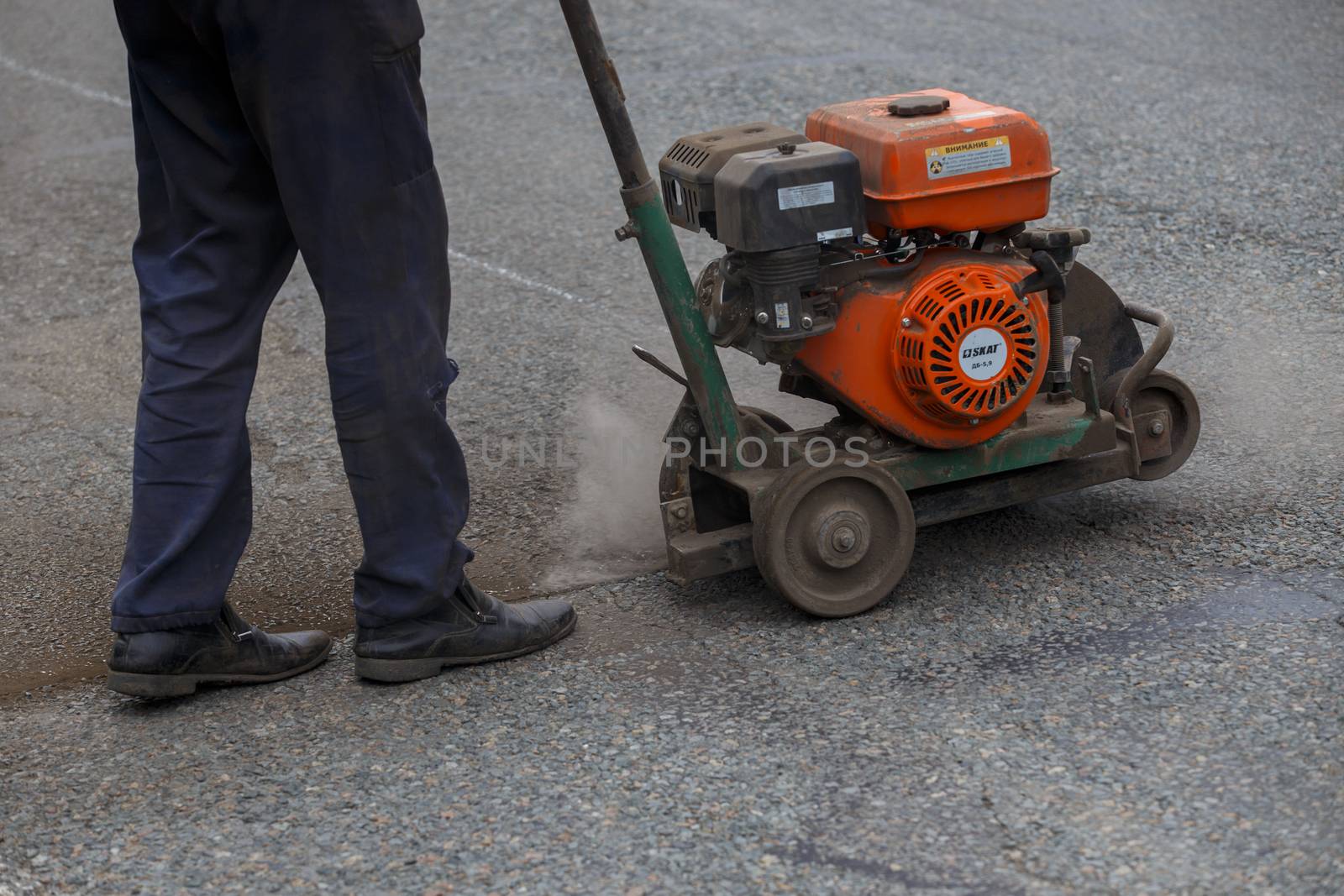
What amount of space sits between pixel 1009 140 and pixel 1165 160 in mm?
3573

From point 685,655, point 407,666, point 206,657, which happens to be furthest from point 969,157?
point 206,657

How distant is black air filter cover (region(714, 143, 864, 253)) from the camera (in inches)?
112

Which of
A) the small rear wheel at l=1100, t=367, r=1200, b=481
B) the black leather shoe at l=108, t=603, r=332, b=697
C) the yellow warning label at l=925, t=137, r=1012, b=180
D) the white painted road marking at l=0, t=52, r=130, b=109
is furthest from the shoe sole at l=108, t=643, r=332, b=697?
the white painted road marking at l=0, t=52, r=130, b=109

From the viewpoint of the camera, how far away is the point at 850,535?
2.98m

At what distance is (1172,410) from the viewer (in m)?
3.47

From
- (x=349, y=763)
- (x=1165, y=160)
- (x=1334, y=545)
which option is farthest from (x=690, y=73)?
(x=349, y=763)

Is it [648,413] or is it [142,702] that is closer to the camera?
[142,702]

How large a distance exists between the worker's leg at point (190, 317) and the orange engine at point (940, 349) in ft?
3.87

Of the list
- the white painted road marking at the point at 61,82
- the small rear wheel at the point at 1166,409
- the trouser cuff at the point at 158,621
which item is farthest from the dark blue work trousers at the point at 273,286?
the white painted road marking at the point at 61,82

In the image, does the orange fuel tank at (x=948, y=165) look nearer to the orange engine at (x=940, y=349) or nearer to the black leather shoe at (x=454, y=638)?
the orange engine at (x=940, y=349)

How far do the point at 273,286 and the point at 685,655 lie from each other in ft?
3.66

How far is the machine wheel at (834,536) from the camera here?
2.95 m

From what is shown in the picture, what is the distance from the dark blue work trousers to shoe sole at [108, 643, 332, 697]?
0.32 feet

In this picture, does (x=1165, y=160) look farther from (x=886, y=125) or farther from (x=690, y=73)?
(x=886, y=125)
